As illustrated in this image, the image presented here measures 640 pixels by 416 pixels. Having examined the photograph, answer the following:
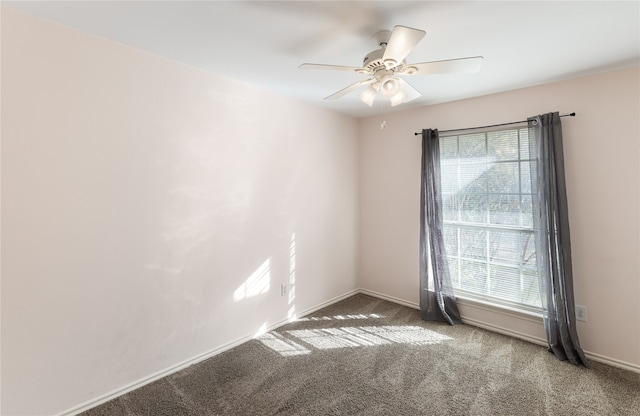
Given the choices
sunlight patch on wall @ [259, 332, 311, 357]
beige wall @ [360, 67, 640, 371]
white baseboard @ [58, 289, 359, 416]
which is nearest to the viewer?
white baseboard @ [58, 289, 359, 416]

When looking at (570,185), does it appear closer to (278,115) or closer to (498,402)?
(498,402)

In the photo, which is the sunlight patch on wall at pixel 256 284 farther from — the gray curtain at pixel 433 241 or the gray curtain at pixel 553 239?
the gray curtain at pixel 553 239

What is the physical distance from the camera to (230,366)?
7.60 ft

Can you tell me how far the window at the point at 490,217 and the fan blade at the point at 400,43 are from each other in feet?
6.00

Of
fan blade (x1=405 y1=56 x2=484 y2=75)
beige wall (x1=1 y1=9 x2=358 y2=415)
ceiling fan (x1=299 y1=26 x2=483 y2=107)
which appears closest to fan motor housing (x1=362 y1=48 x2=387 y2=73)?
ceiling fan (x1=299 y1=26 x2=483 y2=107)

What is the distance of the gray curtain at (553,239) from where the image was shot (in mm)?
2393

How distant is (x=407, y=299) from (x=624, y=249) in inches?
78.1

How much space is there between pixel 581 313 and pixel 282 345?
2543 millimetres

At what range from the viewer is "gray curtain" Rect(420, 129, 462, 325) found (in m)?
3.12

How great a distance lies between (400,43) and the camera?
1.40 metres

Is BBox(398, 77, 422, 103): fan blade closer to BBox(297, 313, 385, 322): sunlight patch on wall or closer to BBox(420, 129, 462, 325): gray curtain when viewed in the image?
BBox(420, 129, 462, 325): gray curtain

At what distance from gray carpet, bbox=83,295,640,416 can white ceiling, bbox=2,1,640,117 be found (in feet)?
7.63

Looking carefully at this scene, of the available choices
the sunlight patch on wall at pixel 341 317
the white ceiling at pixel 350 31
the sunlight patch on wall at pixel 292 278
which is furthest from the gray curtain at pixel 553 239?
the sunlight patch on wall at pixel 292 278

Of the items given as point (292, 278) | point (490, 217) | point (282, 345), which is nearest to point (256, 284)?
point (292, 278)
